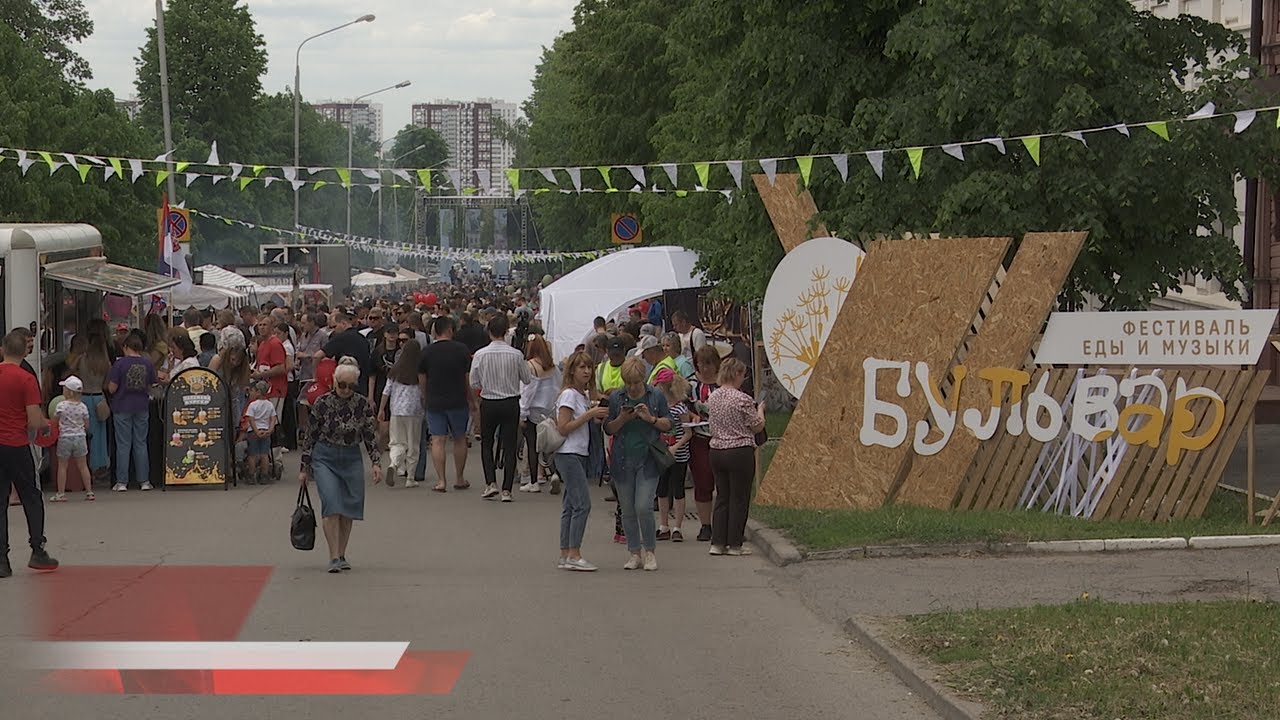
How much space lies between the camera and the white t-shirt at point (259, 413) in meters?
19.3

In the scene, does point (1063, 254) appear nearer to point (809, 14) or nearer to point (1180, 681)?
point (809, 14)

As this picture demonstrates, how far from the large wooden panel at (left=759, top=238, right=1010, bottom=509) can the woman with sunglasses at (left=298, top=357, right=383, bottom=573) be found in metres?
4.50

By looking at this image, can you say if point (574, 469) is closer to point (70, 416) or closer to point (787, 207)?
point (787, 207)

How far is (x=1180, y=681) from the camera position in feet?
27.2

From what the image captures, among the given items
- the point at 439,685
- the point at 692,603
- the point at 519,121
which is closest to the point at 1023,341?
the point at 692,603

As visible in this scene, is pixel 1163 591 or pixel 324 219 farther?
pixel 324 219

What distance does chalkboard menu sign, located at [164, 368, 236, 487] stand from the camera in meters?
19.1

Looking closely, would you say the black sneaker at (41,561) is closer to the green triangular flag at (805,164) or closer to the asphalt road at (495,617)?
the asphalt road at (495,617)

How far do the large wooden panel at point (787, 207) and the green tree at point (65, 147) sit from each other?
30446 mm

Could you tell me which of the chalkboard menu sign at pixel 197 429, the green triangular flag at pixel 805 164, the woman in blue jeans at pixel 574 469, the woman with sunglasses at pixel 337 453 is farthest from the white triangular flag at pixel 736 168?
the woman with sunglasses at pixel 337 453

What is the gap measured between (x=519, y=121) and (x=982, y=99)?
110 m

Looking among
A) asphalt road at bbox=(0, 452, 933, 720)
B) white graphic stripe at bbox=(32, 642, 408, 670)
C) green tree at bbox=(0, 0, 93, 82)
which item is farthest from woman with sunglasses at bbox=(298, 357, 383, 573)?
green tree at bbox=(0, 0, 93, 82)
